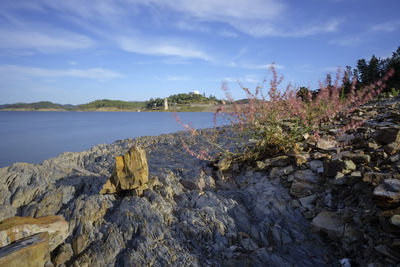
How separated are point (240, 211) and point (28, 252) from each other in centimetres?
262

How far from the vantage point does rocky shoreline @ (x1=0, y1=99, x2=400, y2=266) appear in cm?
246

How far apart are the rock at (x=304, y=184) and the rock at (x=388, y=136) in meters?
1.52

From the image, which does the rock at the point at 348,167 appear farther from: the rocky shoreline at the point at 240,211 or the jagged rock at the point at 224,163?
the jagged rock at the point at 224,163

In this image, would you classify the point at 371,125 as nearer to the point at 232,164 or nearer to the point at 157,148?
the point at 232,164

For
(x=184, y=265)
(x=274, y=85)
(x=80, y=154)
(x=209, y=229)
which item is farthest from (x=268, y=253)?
(x=80, y=154)

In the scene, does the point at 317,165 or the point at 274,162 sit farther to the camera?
the point at 274,162

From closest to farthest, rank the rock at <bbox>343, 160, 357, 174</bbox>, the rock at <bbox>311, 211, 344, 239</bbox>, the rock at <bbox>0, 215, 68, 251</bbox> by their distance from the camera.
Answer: the rock at <bbox>0, 215, 68, 251</bbox> < the rock at <bbox>311, 211, 344, 239</bbox> < the rock at <bbox>343, 160, 357, 174</bbox>

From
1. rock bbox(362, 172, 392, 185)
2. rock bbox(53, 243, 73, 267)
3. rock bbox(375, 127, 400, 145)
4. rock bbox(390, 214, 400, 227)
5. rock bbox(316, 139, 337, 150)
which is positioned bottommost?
rock bbox(53, 243, 73, 267)

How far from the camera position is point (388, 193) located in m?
2.51

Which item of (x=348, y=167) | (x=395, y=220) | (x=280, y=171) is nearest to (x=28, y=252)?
(x=395, y=220)

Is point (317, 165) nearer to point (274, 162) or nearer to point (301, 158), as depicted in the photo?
point (301, 158)

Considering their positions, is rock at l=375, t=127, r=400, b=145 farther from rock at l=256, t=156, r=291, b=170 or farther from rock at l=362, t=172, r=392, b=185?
rock at l=256, t=156, r=291, b=170

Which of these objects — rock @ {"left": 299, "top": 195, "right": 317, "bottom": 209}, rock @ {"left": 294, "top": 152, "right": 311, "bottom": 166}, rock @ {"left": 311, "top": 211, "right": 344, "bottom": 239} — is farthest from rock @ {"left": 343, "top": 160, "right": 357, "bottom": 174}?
rock @ {"left": 311, "top": 211, "right": 344, "bottom": 239}

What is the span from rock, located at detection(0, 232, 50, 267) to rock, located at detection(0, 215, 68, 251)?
76 mm
